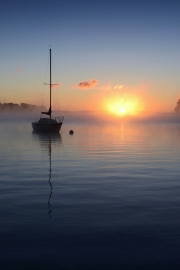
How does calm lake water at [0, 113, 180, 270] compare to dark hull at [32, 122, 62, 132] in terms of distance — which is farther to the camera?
dark hull at [32, 122, 62, 132]

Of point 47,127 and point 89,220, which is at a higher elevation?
point 47,127

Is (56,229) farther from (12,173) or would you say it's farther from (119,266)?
(12,173)

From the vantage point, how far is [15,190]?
16.4m

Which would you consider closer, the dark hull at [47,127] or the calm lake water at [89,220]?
the calm lake water at [89,220]

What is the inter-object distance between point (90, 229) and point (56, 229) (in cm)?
106

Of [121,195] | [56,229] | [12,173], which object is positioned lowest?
[56,229]

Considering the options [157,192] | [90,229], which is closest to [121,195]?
[157,192]

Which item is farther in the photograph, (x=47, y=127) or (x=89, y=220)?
(x=47, y=127)

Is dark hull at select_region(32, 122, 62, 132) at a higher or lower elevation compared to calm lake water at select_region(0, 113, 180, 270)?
higher

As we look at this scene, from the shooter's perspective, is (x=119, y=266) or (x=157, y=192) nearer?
(x=119, y=266)

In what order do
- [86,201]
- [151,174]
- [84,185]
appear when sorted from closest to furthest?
[86,201] < [84,185] < [151,174]

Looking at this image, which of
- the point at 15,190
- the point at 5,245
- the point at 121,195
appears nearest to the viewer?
the point at 5,245

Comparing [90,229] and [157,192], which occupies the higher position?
[157,192]

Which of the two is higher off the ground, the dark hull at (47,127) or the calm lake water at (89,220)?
the dark hull at (47,127)
